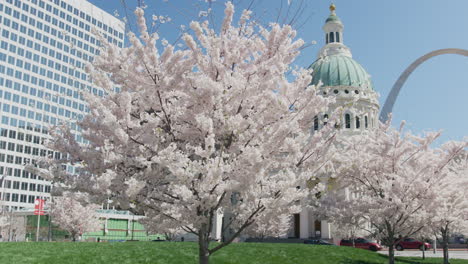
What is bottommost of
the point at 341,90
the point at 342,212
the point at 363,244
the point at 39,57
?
the point at 363,244

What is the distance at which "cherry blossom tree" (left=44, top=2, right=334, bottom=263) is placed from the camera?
704cm

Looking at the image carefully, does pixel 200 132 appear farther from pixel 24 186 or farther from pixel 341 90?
pixel 24 186

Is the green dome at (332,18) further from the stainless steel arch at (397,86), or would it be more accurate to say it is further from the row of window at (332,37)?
the stainless steel arch at (397,86)

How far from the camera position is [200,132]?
7.50m

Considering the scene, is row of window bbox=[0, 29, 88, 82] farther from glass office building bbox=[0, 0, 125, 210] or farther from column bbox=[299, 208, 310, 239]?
column bbox=[299, 208, 310, 239]

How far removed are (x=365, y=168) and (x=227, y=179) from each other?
47.4ft

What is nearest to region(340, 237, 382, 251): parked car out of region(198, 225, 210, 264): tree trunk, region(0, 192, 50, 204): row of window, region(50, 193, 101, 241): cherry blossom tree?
region(50, 193, 101, 241): cherry blossom tree

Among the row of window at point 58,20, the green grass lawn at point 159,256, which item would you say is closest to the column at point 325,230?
the green grass lawn at point 159,256

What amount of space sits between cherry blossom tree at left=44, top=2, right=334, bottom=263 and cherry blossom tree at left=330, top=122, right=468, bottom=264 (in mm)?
9926

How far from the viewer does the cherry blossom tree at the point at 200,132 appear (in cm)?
704

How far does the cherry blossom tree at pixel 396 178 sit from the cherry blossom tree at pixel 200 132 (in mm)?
9926

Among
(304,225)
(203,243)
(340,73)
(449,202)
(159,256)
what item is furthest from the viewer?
(340,73)

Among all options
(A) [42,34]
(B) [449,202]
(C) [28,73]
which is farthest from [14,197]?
(B) [449,202]

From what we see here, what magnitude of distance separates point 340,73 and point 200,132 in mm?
76589
